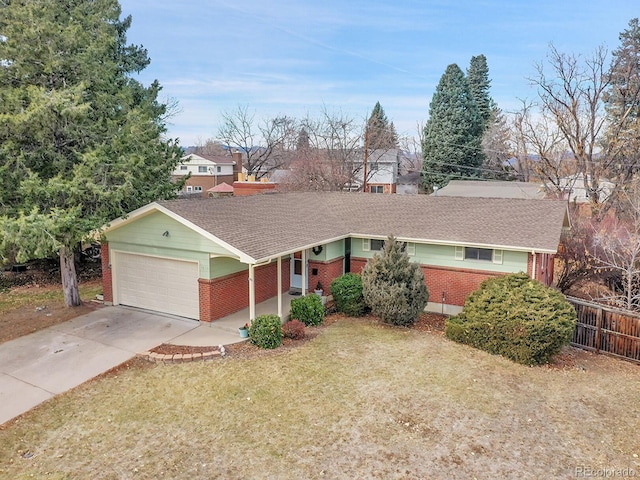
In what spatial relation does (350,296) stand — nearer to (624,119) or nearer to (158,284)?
(158,284)

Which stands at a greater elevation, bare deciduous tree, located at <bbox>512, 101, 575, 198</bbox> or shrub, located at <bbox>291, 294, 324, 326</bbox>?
bare deciduous tree, located at <bbox>512, 101, 575, 198</bbox>

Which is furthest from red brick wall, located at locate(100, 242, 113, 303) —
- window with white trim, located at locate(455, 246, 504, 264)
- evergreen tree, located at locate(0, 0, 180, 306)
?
window with white trim, located at locate(455, 246, 504, 264)

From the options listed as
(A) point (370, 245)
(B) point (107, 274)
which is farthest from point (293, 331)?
(B) point (107, 274)

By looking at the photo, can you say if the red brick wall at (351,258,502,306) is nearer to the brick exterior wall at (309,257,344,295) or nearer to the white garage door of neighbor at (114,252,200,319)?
the brick exterior wall at (309,257,344,295)

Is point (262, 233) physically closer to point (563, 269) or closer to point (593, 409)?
point (593, 409)

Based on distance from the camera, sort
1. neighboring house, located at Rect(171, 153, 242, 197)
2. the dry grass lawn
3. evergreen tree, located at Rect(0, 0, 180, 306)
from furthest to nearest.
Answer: neighboring house, located at Rect(171, 153, 242, 197) < evergreen tree, located at Rect(0, 0, 180, 306) < the dry grass lawn

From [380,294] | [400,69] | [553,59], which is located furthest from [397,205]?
[400,69]
